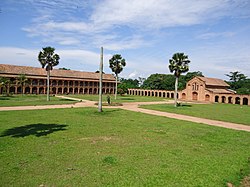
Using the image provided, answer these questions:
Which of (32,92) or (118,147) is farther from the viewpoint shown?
(32,92)

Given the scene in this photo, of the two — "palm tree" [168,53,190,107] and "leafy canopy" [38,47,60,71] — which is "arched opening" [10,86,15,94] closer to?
"leafy canopy" [38,47,60,71]

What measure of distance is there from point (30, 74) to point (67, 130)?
5373 cm

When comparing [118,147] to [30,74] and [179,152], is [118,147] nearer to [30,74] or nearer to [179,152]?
[179,152]

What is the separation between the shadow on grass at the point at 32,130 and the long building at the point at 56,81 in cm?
4814

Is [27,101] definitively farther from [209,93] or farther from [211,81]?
[211,81]

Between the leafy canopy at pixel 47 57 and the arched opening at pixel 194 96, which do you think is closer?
the leafy canopy at pixel 47 57

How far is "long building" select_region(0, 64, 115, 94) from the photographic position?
190ft

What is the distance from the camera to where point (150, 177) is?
697 cm

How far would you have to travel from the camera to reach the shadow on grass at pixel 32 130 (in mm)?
12013

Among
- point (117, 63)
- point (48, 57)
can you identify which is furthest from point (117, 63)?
point (48, 57)

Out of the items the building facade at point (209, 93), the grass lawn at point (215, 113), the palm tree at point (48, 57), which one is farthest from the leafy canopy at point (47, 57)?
the building facade at point (209, 93)

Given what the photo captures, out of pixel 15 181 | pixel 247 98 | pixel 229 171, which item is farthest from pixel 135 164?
pixel 247 98

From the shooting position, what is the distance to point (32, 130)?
13.2m

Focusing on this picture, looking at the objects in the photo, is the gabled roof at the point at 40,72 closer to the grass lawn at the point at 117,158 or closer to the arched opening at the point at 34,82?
the arched opening at the point at 34,82
